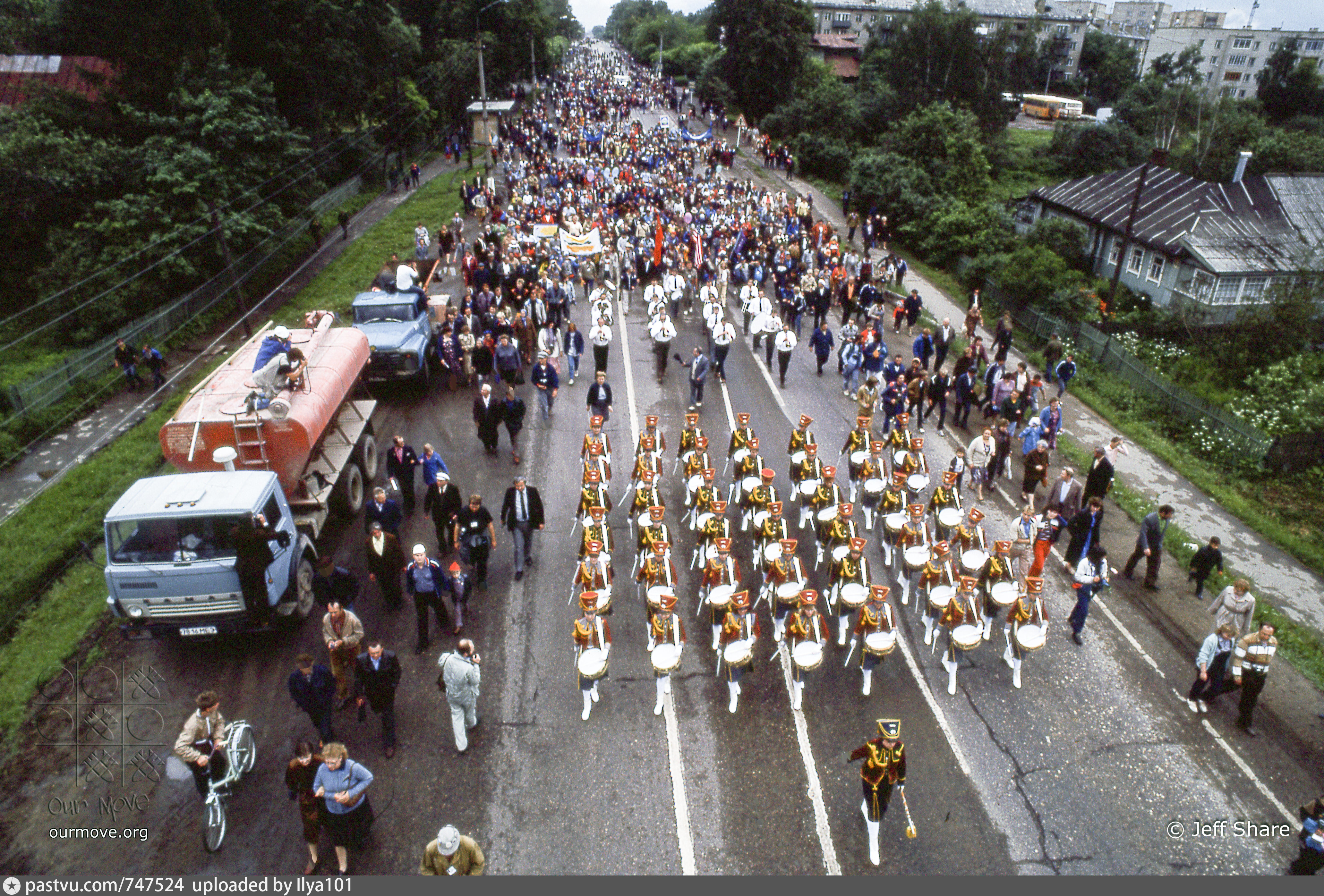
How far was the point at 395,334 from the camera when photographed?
1839 centimetres

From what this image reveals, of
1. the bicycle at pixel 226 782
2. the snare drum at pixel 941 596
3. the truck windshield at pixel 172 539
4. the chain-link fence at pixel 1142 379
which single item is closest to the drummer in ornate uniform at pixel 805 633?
the snare drum at pixel 941 596

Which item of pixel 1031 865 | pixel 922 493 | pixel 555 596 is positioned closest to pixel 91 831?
pixel 555 596

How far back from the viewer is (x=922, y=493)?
14.6 m

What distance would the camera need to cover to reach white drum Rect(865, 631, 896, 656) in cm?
955

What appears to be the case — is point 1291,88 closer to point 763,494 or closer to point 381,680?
point 763,494

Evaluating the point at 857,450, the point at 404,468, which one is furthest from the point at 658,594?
the point at 857,450

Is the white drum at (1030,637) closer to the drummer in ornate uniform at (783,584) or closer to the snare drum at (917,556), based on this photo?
the snare drum at (917,556)

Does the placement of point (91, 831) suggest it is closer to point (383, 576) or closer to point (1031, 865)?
point (383, 576)

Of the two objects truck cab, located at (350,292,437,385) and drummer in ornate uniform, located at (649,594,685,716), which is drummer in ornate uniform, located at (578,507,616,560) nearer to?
drummer in ornate uniform, located at (649,594,685,716)

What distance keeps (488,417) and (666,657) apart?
25.4ft

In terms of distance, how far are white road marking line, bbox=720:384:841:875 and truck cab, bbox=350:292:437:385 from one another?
38.1ft

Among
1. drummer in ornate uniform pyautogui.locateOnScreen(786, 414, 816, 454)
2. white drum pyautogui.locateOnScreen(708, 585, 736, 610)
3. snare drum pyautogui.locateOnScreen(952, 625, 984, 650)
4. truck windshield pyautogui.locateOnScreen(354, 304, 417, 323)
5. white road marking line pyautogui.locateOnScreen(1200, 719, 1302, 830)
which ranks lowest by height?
white road marking line pyautogui.locateOnScreen(1200, 719, 1302, 830)

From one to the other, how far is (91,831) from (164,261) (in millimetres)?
18469

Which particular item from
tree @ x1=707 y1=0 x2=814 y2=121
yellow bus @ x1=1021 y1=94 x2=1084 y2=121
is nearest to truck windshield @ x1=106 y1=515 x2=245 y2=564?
tree @ x1=707 y1=0 x2=814 y2=121
